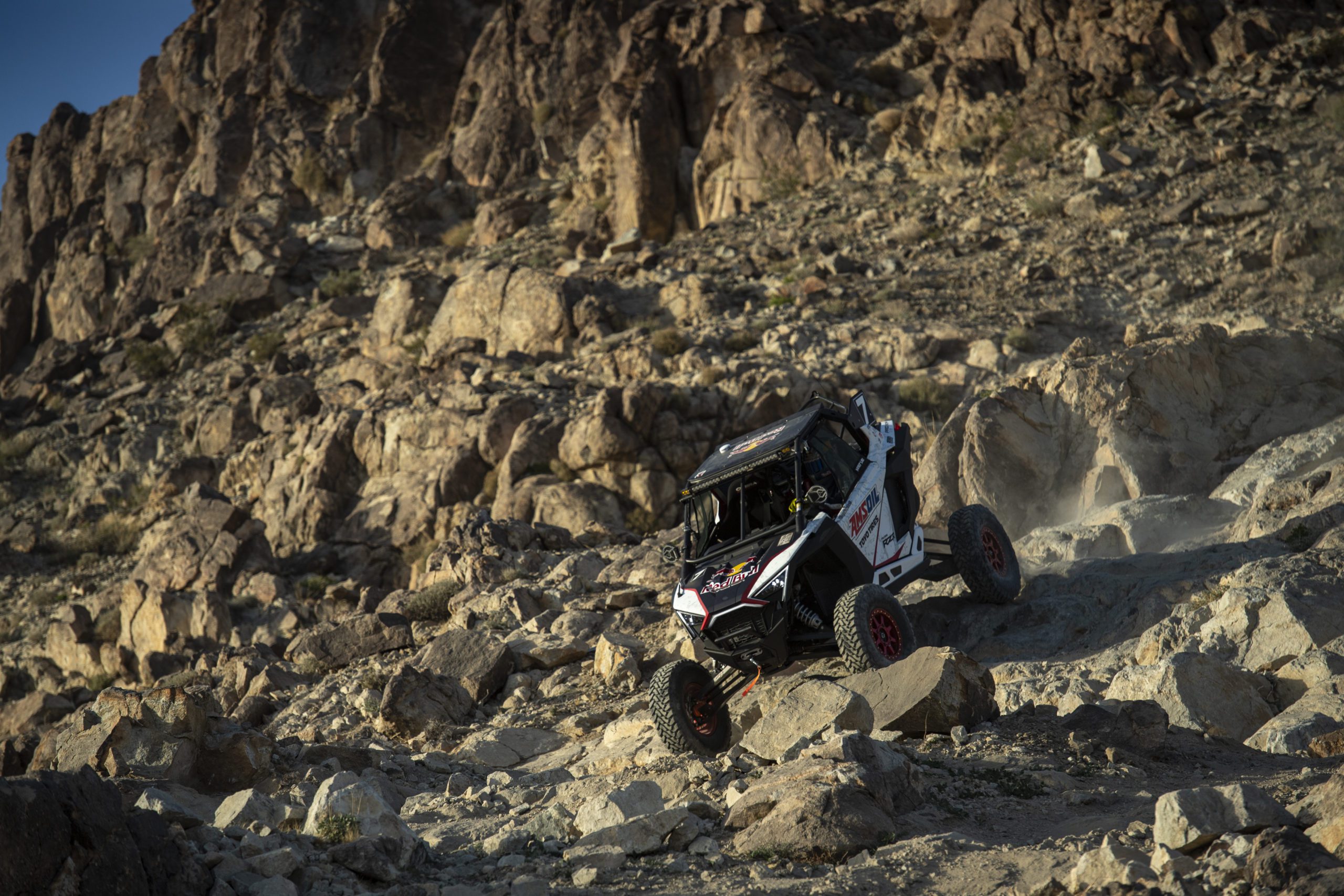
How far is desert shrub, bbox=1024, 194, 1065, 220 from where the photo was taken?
2417cm

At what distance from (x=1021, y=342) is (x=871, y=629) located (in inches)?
490

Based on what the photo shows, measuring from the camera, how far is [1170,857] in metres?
3.67

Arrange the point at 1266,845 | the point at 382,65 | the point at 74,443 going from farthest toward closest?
the point at 382,65 → the point at 74,443 → the point at 1266,845

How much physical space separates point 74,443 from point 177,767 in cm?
2606

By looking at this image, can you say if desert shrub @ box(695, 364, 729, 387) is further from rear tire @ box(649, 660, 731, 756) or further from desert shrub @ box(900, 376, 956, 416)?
rear tire @ box(649, 660, 731, 756)

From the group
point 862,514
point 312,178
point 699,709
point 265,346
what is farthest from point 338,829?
point 312,178

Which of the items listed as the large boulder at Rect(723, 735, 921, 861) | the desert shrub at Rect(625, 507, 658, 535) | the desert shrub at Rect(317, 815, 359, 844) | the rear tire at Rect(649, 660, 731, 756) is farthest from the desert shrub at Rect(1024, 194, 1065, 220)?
the desert shrub at Rect(317, 815, 359, 844)

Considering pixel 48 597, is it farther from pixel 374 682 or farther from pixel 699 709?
pixel 699 709

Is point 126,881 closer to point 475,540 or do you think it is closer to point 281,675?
point 281,675

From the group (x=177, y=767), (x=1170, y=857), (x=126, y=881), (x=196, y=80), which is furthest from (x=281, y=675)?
(x=196, y=80)

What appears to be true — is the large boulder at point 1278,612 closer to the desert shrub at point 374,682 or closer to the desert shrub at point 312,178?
the desert shrub at point 374,682

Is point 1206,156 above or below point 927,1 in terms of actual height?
below

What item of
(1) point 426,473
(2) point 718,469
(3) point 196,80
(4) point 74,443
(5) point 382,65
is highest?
(3) point 196,80

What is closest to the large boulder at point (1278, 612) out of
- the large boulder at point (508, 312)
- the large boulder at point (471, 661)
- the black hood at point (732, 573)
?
the black hood at point (732, 573)
